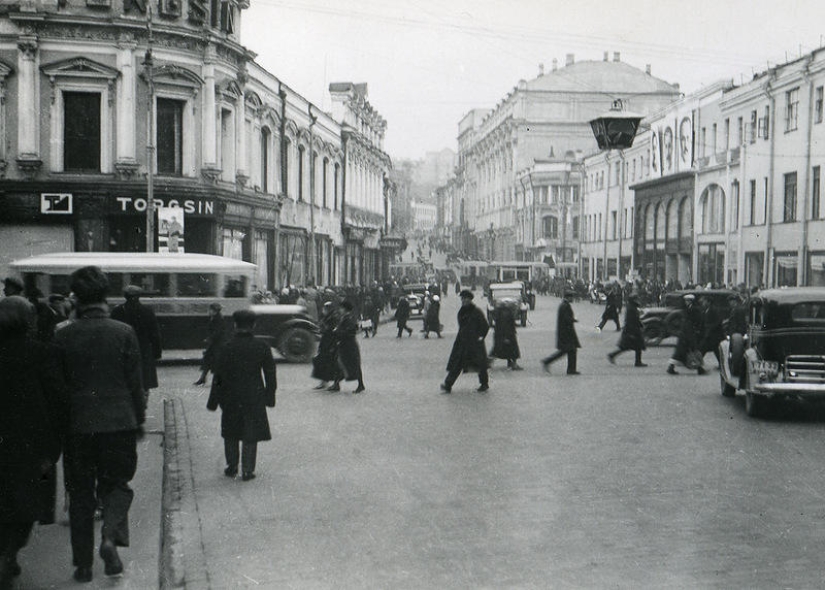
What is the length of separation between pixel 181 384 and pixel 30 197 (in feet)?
38.7

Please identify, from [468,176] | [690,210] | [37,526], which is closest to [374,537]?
[37,526]

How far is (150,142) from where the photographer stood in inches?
995

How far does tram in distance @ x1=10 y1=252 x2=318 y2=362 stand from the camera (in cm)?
1934

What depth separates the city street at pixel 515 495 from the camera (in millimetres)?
6246

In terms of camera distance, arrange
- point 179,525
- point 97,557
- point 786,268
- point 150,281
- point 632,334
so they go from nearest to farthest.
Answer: point 97,557 → point 179,525 → point 150,281 → point 632,334 → point 786,268

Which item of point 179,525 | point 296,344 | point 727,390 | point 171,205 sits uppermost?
point 171,205

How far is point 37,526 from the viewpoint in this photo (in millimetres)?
7469

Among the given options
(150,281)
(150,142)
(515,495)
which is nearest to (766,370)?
(515,495)

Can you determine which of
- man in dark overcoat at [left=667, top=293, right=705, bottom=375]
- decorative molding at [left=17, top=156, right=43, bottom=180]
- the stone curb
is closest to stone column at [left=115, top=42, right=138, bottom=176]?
Answer: decorative molding at [left=17, top=156, right=43, bottom=180]

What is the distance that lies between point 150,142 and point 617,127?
15.3m

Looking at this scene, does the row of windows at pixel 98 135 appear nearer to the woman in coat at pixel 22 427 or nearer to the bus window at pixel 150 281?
the bus window at pixel 150 281

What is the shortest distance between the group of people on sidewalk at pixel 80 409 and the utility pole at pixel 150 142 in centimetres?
1876

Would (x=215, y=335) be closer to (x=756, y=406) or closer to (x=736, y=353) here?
(x=736, y=353)

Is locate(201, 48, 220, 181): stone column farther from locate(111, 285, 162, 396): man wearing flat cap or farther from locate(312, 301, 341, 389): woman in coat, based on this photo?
locate(111, 285, 162, 396): man wearing flat cap
